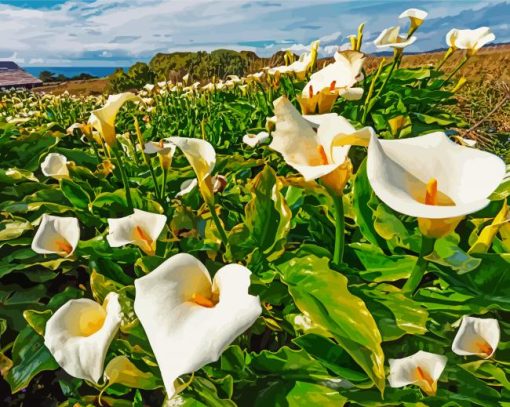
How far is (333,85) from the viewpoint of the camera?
1307 millimetres

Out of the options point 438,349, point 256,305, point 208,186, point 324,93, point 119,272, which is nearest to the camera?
point 256,305

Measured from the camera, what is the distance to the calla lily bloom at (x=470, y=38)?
6.40ft

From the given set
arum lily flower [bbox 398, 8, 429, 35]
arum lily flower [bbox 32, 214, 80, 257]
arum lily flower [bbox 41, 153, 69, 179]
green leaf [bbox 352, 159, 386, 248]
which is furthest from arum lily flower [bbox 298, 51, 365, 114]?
arum lily flower [bbox 41, 153, 69, 179]

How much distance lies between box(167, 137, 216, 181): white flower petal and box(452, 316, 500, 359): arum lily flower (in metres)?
0.53

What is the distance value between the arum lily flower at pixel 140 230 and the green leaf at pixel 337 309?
0.30m

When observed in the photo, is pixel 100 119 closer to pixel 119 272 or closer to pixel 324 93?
pixel 119 272

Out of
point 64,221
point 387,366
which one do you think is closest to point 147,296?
point 387,366

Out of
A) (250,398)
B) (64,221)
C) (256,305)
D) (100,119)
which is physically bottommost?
(250,398)

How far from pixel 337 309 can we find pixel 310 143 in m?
0.29

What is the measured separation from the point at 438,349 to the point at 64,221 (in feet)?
2.89

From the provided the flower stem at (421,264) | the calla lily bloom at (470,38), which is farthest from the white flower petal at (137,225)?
the calla lily bloom at (470,38)

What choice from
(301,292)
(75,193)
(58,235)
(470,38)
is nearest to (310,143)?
(301,292)

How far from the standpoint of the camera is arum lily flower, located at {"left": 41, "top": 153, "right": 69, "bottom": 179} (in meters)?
1.56

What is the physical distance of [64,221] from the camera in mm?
1165
